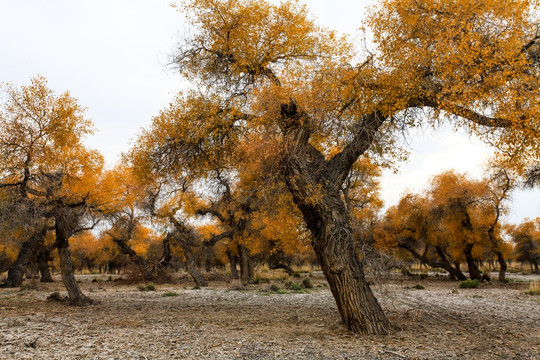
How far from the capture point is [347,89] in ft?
25.7

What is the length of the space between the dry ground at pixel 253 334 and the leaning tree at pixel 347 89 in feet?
3.61

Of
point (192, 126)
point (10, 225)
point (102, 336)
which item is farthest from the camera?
point (10, 225)

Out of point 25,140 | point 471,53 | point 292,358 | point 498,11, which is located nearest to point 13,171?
point 25,140

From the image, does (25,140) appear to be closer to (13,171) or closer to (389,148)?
(13,171)

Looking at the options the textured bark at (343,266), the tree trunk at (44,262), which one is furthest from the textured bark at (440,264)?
the tree trunk at (44,262)

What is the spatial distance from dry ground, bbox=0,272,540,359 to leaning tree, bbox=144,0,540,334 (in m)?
1.10

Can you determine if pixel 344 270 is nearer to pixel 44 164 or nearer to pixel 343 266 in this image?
pixel 343 266

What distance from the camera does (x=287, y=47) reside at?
31.0 feet

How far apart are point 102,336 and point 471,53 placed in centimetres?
863

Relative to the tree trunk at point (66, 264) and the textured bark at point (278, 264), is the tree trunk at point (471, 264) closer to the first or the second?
the textured bark at point (278, 264)

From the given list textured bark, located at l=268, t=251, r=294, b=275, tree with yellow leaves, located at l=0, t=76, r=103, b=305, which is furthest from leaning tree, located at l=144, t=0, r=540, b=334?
textured bark, located at l=268, t=251, r=294, b=275

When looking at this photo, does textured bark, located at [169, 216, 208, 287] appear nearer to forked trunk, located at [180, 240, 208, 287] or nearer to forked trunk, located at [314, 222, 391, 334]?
forked trunk, located at [180, 240, 208, 287]

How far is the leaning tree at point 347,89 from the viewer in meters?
6.75

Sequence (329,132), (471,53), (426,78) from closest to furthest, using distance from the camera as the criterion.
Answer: (471,53) → (426,78) → (329,132)
